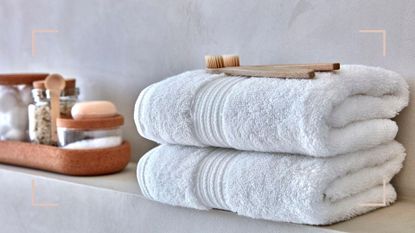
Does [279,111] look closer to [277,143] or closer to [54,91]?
[277,143]

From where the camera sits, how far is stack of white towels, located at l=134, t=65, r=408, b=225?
0.74 meters

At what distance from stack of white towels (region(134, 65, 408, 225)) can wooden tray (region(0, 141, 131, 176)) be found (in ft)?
0.76

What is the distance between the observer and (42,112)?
120 centimetres

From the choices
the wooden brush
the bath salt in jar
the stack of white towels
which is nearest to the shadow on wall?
the stack of white towels

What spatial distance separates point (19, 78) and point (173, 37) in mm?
336

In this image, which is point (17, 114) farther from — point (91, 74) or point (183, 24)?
point (183, 24)

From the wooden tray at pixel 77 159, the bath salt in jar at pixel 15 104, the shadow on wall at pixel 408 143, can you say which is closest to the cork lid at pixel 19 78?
the bath salt in jar at pixel 15 104

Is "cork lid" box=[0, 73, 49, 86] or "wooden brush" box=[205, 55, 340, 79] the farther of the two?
"cork lid" box=[0, 73, 49, 86]

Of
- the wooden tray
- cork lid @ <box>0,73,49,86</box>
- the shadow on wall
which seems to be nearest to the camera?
the shadow on wall

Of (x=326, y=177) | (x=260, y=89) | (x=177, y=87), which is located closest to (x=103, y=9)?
(x=177, y=87)

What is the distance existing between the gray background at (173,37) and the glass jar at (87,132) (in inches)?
2.9

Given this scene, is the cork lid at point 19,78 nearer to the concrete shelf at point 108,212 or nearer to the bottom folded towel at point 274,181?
the concrete shelf at point 108,212

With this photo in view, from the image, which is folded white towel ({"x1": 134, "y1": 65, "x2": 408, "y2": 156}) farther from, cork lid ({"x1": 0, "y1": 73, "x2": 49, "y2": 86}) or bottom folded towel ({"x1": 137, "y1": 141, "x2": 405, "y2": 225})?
cork lid ({"x1": 0, "y1": 73, "x2": 49, "y2": 86})

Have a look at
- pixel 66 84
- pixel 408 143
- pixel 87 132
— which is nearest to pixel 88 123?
pixel 87 132
